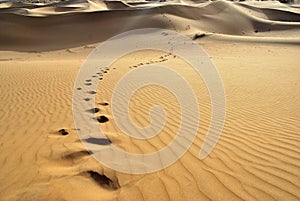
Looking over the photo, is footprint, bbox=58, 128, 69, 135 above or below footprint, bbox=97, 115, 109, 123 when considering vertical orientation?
above

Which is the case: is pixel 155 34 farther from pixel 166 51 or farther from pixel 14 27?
pixel 14 27

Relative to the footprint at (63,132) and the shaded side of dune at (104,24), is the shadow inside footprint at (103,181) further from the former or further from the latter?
the shaded side of dune at (104,24)

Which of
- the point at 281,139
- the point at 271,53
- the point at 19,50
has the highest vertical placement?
the point at 281,139

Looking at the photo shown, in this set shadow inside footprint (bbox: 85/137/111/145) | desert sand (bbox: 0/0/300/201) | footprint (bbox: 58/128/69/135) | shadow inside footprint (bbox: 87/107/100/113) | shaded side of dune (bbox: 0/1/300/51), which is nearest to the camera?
desert sand (bbox: 0/0/300/201)

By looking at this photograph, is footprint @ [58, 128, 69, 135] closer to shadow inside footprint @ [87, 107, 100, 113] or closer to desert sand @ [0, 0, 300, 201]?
desert sand @ [0, 0, 300, 201]

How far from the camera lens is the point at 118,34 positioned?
22750 mm

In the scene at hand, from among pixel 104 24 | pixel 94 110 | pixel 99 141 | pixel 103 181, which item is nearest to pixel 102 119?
pixel 94 110

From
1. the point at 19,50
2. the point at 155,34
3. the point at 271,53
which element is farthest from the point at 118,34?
the point at 271,53

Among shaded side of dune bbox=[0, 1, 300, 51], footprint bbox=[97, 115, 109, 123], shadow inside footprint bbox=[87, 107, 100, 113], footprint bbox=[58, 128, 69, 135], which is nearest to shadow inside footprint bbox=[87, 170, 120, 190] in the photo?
footprint bbox=[58, 128, 69, 135]

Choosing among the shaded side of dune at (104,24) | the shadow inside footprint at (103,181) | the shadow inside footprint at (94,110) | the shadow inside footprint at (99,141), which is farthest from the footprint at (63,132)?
the shaded side of dune at (104,24)

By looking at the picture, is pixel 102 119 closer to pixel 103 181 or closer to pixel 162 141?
pixel 162 141

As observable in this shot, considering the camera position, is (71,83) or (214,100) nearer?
(214,100)

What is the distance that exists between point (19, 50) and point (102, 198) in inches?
784

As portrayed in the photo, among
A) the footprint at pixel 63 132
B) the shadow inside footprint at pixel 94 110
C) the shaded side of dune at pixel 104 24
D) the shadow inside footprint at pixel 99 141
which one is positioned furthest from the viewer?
the shaded side of dune at pixel 104 24
